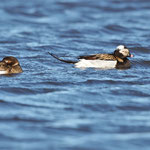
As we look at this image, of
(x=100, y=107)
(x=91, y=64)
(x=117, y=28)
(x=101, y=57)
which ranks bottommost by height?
(x=100, y=107)

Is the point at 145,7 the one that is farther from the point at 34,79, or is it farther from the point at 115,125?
the point at 115,125

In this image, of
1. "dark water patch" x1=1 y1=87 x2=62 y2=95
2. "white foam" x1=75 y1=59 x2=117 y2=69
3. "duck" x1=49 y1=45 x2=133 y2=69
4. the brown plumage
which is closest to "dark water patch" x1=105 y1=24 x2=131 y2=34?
"duck" x1=49 y1=45 x2=133 y2=69

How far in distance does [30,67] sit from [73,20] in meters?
8.13

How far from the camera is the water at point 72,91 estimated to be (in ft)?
21.1

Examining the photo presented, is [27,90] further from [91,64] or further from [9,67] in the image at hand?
[91,64]

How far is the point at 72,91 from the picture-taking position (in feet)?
28.9

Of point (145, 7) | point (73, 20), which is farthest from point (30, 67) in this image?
point (145, 7)

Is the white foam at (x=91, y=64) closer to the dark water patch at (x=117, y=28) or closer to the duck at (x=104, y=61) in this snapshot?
the duck at (x=104, y=61)

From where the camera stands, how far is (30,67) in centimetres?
1105

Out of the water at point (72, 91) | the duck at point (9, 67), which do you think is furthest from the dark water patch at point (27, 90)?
the duck at point (9, 67)

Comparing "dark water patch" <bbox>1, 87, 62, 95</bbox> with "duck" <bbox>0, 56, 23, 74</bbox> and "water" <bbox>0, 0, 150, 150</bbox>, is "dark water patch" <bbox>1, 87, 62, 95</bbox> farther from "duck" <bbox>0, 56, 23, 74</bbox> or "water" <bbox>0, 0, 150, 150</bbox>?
"duck" <bbox>0, 56, 23, 74</bbox>

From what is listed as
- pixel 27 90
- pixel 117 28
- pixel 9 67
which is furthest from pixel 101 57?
pixel 117 28

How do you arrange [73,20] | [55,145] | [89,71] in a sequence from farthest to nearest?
[73,20], [89,71], [55,145]

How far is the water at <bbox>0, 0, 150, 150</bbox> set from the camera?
643 centimetres
